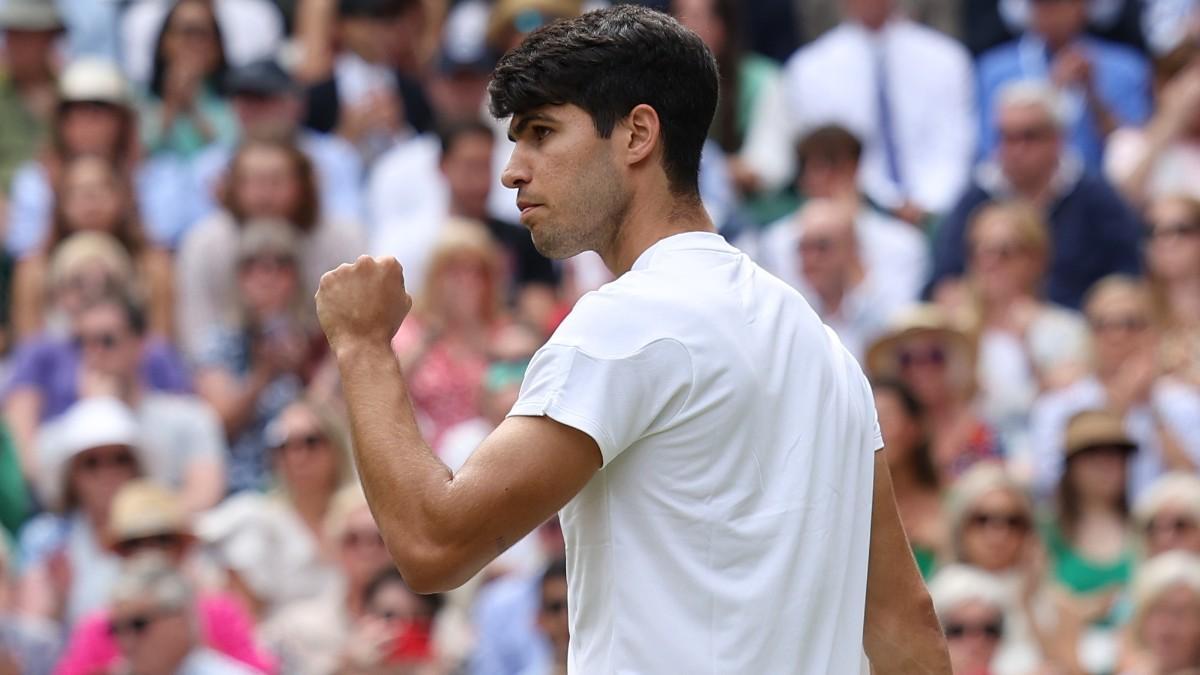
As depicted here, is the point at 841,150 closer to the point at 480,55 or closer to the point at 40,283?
the point at 480,55

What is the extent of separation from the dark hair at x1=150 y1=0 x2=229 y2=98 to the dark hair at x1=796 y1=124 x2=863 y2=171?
272 cm

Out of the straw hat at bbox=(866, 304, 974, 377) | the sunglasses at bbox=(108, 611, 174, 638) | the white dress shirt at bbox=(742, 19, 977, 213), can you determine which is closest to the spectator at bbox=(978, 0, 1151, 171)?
the white dress shirt at bbox=(742, 19, 977, 213)

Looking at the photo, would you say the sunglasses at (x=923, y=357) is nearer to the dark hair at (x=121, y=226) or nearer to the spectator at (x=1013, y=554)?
the spectator at (x=1013, y=554)

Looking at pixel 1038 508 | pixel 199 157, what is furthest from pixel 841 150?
pixel 199 157

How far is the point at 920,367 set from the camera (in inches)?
326

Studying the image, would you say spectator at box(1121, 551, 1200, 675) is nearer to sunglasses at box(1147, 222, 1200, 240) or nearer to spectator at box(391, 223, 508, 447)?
sunglasses at box(1147, 222, 1200, 240)

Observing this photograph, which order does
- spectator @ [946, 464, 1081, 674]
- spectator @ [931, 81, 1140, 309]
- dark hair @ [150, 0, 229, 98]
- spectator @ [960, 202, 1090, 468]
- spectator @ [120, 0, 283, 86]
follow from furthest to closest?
spectator @ [120, 0, 283, 86]
dark hair @ [150, 0, 229, 98]
spectator @ [931, 81, 1140, 309]
spectator @ [960, 202, 1090, 468]
spectator @ [946, 464, 1081, 674]

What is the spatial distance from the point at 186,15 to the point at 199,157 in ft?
2.52

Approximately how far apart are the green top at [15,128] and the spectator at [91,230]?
32.8 inches

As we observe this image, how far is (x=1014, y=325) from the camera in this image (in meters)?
8.65

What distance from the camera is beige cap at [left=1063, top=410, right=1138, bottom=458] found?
7.78 meters

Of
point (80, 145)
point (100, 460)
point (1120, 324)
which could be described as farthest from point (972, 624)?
point (80, 145)

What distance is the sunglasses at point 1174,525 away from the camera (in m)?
7.39

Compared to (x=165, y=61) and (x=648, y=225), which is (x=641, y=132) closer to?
(x=648, y=225)
